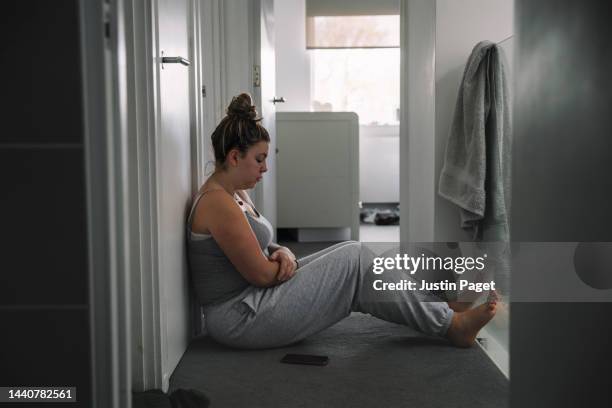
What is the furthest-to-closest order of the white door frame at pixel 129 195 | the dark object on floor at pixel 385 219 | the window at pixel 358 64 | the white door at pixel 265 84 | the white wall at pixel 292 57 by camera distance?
the window at pixel 358 64
the white wall at pixel 292 57
the dark object on floor at pixel 385 219
the white door at pixel 265 84
the white door frame at pixel 129 195


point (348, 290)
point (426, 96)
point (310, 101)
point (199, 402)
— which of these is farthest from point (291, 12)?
point (199, 402)

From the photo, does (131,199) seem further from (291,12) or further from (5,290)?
(291,12)


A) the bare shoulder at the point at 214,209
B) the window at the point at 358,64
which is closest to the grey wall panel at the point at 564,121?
the bare shoulder at the point at 214,209

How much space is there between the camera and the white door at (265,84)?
2656mm

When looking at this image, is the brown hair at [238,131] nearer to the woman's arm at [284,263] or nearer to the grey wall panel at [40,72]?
the woman's arm at [284,263]

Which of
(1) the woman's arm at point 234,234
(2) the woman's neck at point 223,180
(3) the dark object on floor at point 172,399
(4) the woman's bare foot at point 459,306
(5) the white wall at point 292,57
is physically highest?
(5) the white wall at point 292,57

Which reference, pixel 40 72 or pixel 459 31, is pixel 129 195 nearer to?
pixel 40 72

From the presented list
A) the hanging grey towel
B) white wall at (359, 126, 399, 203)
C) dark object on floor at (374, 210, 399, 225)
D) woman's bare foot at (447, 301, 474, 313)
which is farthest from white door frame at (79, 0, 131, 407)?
white wall at (359, 126, 399, 203)

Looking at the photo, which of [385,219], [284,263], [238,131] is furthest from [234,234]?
[385,219]

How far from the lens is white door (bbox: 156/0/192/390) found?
1574mm

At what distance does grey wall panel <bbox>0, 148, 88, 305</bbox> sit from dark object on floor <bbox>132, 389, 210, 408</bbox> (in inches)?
24.9

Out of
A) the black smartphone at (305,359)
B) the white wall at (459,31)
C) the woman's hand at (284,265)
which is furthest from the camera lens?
the white wall at (459,31)

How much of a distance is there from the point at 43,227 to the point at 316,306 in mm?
1096

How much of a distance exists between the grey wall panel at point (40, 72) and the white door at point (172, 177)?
2.07 ft
